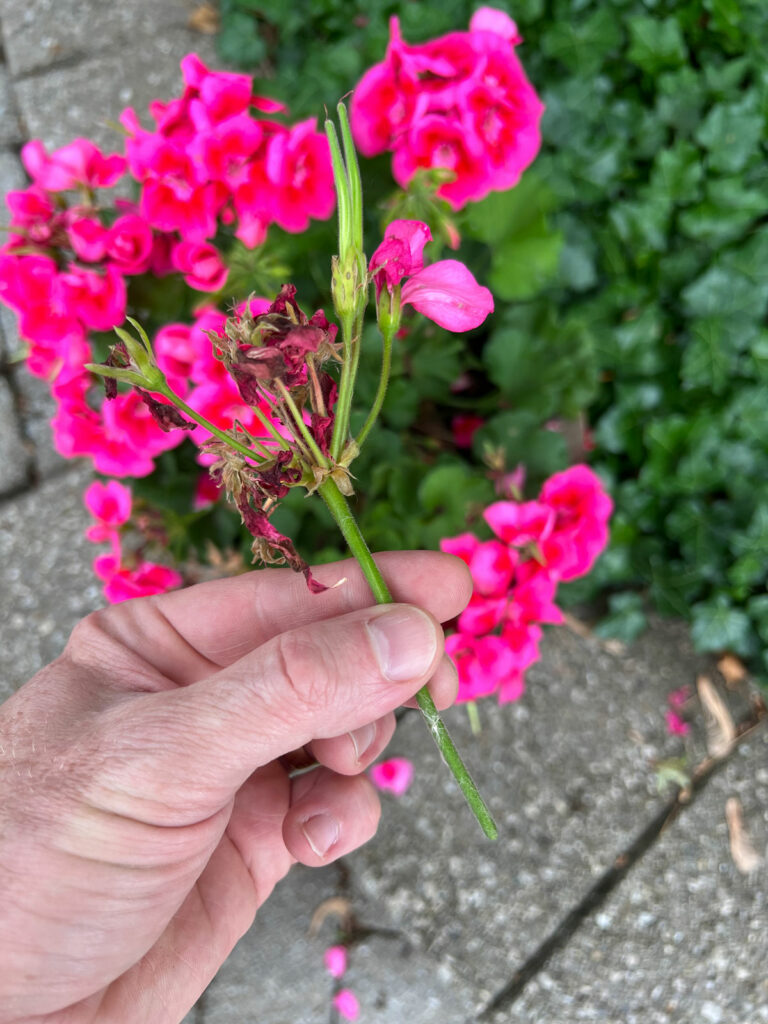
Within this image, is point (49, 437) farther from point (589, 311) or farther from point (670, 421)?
point (670, 421)

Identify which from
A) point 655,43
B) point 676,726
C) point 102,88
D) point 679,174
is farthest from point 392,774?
point 102,88

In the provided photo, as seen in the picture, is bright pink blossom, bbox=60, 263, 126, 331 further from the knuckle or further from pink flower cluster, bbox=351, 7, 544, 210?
the knuckle

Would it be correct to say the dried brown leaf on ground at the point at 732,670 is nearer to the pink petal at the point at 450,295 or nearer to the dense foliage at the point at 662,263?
the dense foliage at the point at 662,263

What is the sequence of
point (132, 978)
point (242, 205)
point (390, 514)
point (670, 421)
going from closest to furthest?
point (132, 978) < point (242, 205) < point (390, 514) < point (670, 421)

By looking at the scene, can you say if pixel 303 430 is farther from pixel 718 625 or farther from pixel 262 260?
pixel 718 625

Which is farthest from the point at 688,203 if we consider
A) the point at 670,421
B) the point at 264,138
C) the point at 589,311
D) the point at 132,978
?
the point at 132,978

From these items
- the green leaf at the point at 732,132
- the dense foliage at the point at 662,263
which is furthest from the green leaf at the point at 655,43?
the green leaf at the point at 732,132

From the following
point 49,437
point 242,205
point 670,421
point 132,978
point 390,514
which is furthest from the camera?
point 49,437
